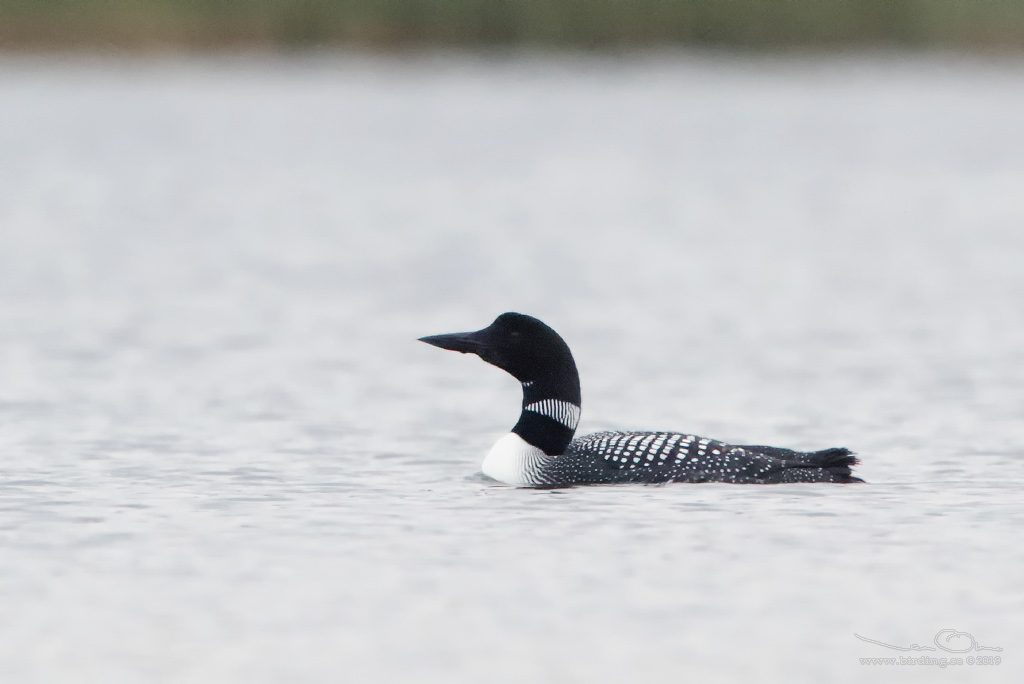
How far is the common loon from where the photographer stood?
6336 mm

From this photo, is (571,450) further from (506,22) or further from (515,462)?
(506,22)

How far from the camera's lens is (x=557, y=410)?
6660mm

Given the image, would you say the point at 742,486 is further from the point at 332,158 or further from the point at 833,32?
the point at 833,32

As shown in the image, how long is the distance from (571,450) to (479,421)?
166 cm

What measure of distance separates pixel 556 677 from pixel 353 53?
143 ft

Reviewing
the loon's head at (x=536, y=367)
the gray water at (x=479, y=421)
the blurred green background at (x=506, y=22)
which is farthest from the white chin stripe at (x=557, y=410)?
the blurred green background at (x=506, y=22)

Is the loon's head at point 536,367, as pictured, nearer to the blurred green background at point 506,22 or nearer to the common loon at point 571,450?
the common loon at point 571,450

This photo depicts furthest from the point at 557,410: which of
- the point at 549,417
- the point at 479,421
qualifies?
the point at 479,421

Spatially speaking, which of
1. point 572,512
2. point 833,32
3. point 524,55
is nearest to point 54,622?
point 572,512

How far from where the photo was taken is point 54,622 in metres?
4.64

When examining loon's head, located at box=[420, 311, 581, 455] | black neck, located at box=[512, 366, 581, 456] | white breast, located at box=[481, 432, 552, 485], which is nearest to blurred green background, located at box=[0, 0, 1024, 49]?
loon's head, located at box=[420, 311, 581, 455]

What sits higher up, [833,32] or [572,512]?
[833,32]

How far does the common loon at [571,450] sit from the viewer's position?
6.34 metres

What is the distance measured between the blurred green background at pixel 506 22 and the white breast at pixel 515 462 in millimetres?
24658
